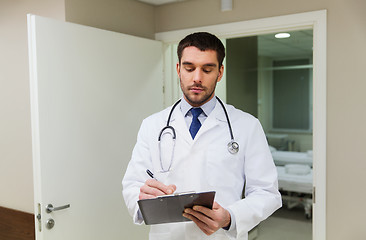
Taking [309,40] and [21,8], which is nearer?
[21,8]

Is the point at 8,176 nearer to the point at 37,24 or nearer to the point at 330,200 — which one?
the point at 37,24

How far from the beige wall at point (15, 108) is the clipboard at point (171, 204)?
1.36 metres

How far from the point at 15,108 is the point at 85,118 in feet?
1.95

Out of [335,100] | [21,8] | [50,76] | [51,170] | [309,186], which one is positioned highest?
[21,8]

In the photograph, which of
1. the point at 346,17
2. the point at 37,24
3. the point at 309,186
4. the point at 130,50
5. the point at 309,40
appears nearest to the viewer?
the point at 37,24

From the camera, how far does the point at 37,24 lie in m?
1.74

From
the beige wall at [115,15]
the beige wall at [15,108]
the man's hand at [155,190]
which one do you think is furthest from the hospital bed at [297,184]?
the man's hand at [155,190]

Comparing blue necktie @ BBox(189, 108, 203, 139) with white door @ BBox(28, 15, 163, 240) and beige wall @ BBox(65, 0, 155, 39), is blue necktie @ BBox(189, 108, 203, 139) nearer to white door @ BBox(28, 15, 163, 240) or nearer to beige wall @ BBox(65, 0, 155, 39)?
white door @ BBox(28, 15, 163, 240)

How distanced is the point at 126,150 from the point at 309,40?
3404 millimetres

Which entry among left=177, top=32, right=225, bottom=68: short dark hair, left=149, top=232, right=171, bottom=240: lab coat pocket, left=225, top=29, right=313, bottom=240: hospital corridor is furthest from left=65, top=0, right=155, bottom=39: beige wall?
left=149, top=232, right=171, bottom=240: lab coat pocket

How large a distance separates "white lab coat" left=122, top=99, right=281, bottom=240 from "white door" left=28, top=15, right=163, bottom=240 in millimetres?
611

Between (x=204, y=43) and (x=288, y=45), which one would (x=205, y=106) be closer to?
(x=204, y=43)

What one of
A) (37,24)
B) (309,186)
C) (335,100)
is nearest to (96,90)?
(37,24)

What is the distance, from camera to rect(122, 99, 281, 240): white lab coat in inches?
54.1
